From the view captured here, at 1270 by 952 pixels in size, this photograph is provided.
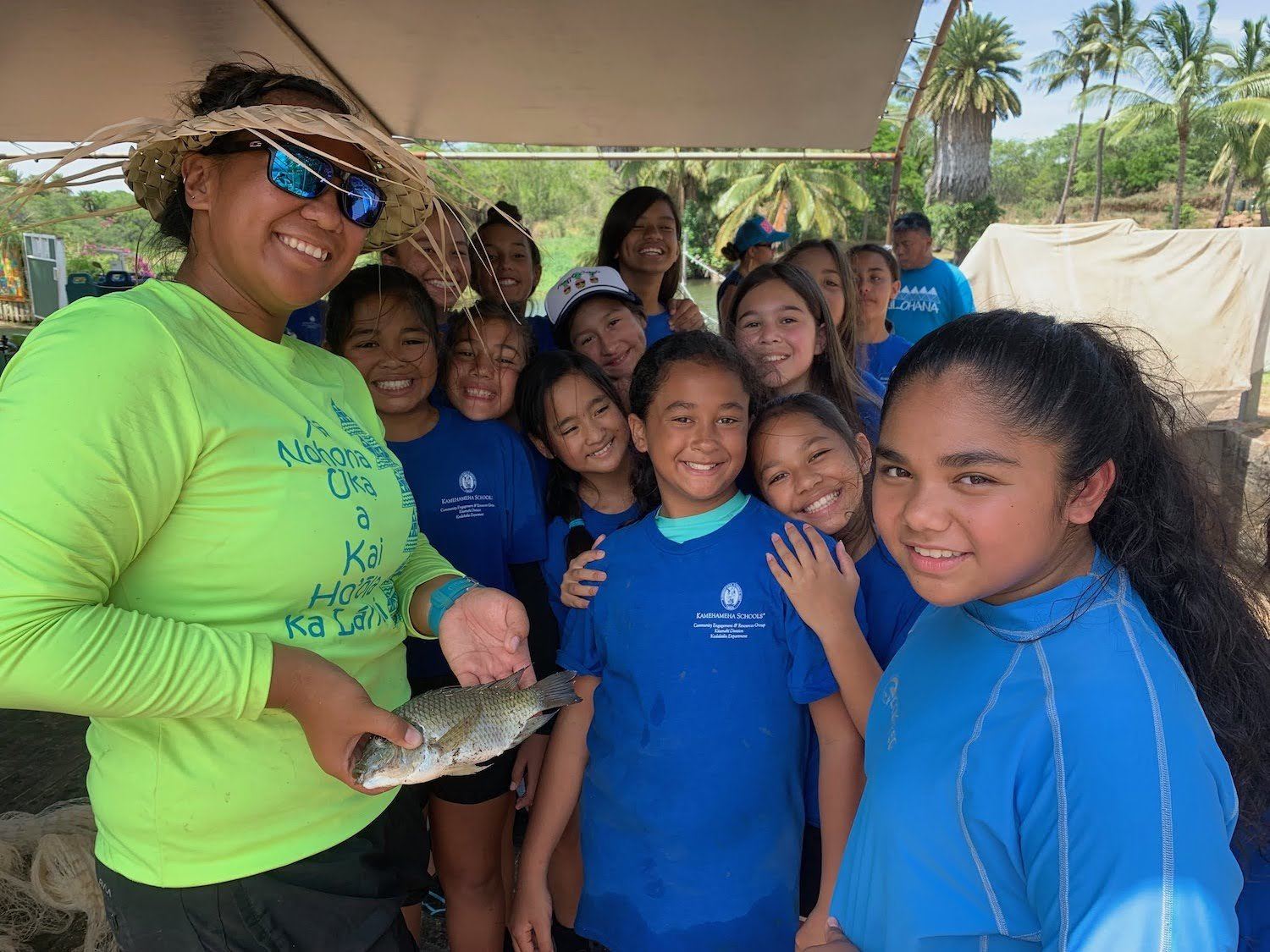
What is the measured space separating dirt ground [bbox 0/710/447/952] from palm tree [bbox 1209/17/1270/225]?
36.2 metres

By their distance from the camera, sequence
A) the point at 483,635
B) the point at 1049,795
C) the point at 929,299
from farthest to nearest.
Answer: the point at 929,299
the point at 483,635
the point at 1049,795

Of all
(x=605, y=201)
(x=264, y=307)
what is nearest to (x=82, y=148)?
(x=264, y=307)

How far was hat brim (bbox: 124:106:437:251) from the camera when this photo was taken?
1368 millimetres

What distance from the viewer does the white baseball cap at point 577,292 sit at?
337cm

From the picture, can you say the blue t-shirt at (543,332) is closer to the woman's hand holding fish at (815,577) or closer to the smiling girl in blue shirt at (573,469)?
the smiling girl in blue shirt at (573,469)

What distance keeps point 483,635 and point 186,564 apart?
0.58 metres

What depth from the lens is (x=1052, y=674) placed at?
3.59 ft

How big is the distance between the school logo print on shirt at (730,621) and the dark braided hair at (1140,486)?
0.80m

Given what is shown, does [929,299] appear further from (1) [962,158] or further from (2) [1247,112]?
(1) [962,158]

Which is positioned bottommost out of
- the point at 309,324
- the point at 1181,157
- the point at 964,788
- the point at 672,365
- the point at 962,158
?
the point at 964,788

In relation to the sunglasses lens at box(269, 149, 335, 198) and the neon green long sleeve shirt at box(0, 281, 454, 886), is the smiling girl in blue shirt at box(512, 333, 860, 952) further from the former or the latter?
the sunglasses lens at box(269, 149, 335, 198)

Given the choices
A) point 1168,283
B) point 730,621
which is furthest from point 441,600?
point 1168,283

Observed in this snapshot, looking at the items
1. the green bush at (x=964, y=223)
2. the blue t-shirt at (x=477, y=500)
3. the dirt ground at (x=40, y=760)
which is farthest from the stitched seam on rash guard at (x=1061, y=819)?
the green bush at (x=964, y=223)

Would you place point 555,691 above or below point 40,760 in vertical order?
above
